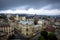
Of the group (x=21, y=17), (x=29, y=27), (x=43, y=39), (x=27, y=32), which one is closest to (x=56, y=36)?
(x=43, y=39)

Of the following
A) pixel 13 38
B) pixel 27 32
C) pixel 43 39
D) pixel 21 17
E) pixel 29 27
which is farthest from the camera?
pixel 21 17

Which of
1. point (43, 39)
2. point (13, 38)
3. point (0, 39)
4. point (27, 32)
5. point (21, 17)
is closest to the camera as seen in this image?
point (0, 39)

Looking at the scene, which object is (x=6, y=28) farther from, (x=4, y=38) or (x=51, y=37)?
(x=51, y=37)

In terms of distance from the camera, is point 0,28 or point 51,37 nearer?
point 51,37

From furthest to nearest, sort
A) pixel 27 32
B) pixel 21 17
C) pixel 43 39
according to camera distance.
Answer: pixel 21 17 < pixel 27 32 < pixel 43 39

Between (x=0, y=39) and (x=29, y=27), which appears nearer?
(x=0, y=39)

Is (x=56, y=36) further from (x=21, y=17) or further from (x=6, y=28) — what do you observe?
(x=21, y=17)

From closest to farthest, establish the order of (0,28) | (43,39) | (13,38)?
(43,39), (13,38), (0,28)

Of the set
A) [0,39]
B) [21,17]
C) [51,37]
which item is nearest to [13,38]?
[0,39]
